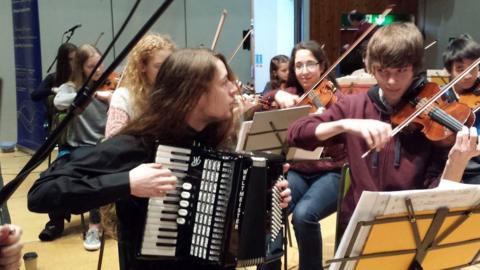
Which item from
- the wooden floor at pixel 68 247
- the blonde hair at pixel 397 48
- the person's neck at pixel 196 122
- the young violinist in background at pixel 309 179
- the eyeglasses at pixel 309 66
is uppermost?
the blonde hair at pixel 397 48

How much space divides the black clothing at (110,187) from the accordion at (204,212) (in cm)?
6

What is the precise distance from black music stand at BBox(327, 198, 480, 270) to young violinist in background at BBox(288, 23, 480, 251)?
301 millimetres

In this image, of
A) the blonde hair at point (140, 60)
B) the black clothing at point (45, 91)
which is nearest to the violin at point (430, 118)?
the blonde hair at point (140, 60)

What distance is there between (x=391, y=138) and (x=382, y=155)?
0.10 meters

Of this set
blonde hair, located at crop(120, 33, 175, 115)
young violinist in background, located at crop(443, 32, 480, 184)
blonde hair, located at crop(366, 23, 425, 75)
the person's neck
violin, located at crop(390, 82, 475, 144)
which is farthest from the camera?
young violinist in background, located at crop(443, 32, 480, 184)

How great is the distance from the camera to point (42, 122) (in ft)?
19.5

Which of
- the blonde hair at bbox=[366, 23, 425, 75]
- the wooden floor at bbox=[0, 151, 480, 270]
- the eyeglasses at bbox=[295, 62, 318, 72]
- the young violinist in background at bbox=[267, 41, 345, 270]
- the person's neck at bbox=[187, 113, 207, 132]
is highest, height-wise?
the blonde hair at bbox=[366, 23, 425, 75]

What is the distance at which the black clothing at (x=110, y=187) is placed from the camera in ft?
4.64

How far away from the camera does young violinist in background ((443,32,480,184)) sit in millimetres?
2885

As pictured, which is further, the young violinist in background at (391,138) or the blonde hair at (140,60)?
the blonde hair at (140,60)

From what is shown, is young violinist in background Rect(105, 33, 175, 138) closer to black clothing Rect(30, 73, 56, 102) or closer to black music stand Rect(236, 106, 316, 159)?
black music stand Rect(236, 106, 316, 159)

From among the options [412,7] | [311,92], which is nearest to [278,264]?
[311,92]

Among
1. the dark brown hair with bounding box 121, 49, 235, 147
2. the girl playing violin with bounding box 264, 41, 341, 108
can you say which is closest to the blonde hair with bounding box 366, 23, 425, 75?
the dark brown hair with bounding box 121, 49, 235, 147

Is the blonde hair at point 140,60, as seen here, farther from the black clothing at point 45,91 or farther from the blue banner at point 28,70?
the blue banner at point 28,70
